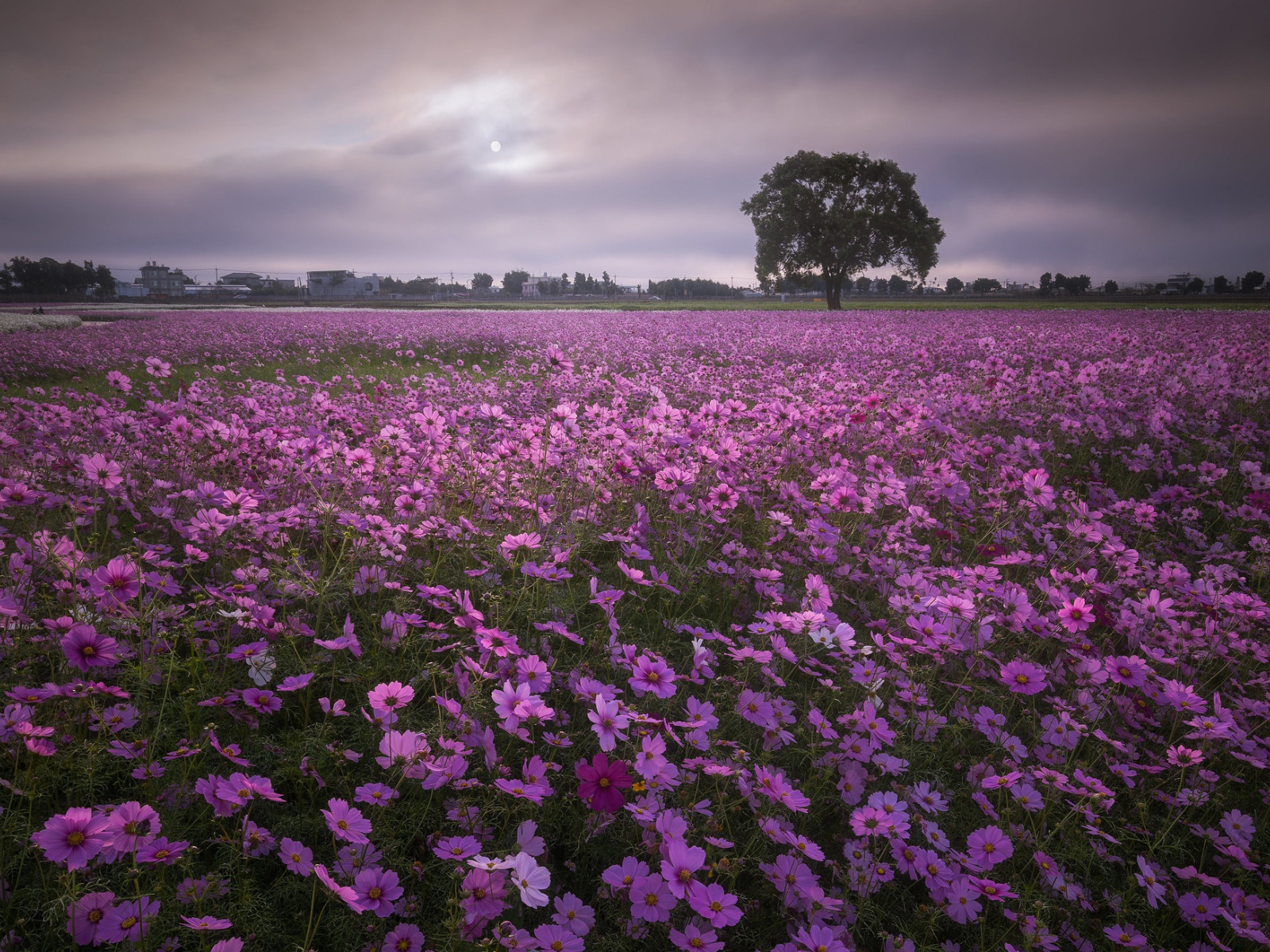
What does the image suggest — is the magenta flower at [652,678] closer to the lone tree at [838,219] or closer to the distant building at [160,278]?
the lone tree at [838,219]

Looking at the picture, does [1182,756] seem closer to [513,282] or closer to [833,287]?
[833,287]

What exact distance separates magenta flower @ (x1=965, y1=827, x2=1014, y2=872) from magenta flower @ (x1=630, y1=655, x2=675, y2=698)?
971 millimetres

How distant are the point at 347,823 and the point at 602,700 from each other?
0.64 m

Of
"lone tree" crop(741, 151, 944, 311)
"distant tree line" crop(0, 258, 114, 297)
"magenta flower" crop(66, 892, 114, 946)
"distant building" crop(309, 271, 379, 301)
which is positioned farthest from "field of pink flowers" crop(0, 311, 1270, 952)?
"distant building" crop(309, 271, 379, 301)

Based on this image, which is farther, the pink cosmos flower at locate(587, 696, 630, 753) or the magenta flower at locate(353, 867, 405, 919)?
the pink cosmos flower at locate(587, 696, 630, 753)

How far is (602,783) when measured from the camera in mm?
1510

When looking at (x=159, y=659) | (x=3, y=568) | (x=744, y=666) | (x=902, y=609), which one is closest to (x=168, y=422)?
(x=3, y=568)

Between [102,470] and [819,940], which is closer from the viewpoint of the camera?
[819,940]

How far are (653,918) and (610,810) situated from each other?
231 mm

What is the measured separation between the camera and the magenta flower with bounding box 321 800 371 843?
4.56ft

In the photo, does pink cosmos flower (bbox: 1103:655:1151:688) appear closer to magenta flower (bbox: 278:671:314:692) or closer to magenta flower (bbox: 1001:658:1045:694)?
magenta flower (bbox: 1001:658:1045:694)

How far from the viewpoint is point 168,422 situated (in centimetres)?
324

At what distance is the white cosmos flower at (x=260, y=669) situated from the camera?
187 cm

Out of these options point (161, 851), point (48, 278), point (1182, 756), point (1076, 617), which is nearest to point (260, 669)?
point (161, 851)
